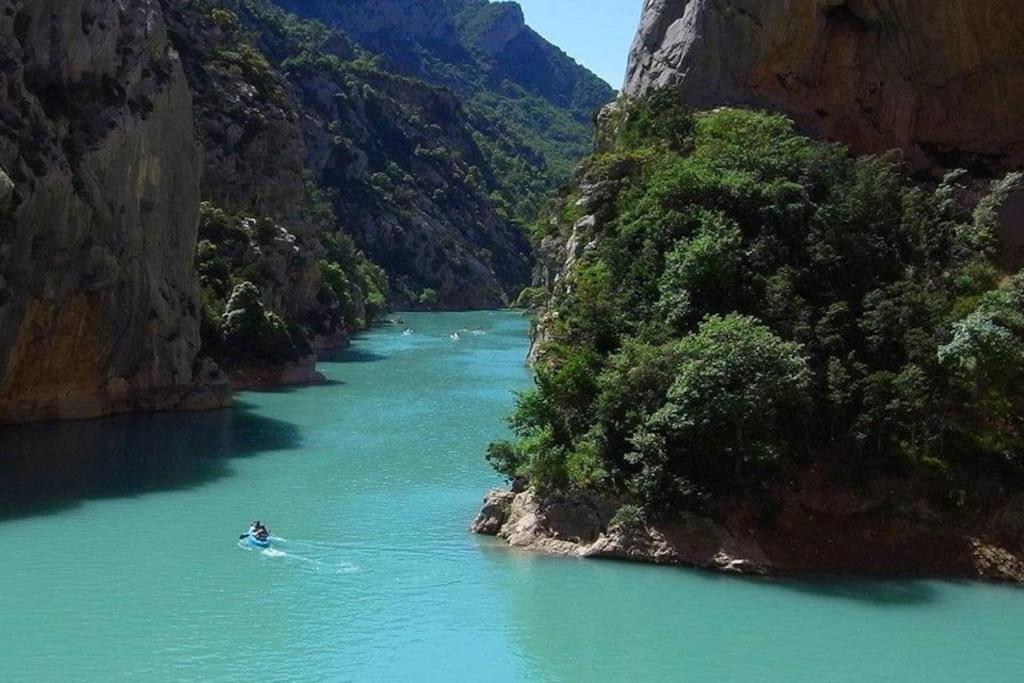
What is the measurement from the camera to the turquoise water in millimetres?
20312

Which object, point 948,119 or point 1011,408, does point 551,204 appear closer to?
point 948,119

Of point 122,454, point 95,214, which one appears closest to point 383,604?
point 122,454

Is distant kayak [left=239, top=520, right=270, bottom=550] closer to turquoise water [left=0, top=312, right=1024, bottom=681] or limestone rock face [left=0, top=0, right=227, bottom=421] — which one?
turquoise water [left=0, top=312, right=1024, bottom=681]

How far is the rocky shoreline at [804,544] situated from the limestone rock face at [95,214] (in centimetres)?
2378

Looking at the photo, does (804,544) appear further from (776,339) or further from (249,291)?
(249,291)

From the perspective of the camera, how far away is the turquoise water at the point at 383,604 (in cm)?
2031

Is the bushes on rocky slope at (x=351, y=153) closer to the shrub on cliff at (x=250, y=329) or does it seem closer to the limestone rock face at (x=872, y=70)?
the shrub on cliff at (x=250, y=329)

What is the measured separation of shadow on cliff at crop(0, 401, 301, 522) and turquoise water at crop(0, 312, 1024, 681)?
20 cm

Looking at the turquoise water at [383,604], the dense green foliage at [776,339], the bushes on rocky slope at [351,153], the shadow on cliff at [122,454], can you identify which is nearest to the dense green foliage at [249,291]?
the bushes on rocky slope at [351,153]

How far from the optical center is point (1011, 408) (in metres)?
27.5

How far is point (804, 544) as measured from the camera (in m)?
26.0

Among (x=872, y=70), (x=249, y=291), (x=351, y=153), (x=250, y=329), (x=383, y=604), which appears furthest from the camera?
(x=351, y=153)

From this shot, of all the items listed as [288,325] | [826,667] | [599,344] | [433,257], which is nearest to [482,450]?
[599,344]

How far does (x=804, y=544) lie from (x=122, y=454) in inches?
986
